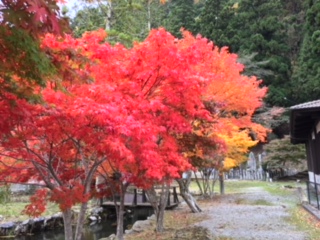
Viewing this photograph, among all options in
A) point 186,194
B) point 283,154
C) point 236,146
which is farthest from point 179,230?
point 283,154

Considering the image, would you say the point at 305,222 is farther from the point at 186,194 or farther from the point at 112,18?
the point at 112,18

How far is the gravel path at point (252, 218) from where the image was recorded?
10.6 meters

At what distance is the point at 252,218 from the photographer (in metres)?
13.6

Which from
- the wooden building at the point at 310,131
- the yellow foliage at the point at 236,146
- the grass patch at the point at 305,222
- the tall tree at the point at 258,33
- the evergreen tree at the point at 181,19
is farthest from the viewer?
the evergreen tree at the point at 181,19

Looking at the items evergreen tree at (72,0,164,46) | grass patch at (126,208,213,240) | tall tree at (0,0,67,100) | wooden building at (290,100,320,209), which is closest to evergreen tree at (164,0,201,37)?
evergreen tree at (72,0,164,46)

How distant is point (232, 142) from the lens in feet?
67.4

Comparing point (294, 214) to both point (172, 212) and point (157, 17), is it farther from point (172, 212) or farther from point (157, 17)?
point (157, 17)

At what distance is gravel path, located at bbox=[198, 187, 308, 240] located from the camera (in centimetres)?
1058

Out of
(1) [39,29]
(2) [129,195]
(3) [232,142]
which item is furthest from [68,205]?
(3) [232,142]

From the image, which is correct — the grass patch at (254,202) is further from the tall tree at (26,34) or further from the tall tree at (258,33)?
the tall tree at (258,33)

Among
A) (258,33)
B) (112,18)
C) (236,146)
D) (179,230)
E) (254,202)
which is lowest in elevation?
(179,230)

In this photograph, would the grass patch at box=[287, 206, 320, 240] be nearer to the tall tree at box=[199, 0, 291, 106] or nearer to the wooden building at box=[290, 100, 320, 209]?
the wooden building at box=[290, 100, 320, 209]

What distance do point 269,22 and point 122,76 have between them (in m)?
29.6

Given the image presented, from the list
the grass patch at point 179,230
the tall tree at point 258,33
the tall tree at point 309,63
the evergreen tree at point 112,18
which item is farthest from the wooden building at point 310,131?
the tall tree at point 258,33
